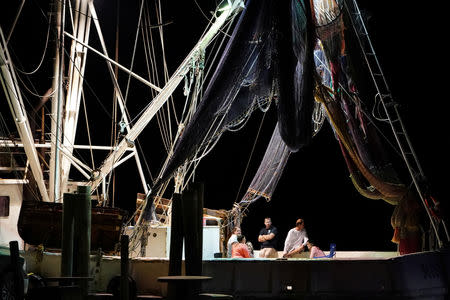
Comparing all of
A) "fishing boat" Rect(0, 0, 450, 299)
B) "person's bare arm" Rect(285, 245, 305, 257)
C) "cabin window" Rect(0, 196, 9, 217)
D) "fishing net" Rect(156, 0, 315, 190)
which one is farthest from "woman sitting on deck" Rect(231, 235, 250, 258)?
"cabin window" Rect(0, 196, 9, 217)

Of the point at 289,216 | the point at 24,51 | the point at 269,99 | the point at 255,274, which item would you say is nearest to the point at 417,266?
the point at 255,274

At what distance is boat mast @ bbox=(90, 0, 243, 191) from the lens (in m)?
15.2

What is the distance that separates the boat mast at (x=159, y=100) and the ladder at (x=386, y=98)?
2.62 metres

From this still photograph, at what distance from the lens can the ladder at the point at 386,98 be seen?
13328mm

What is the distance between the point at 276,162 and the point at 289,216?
9351 mm

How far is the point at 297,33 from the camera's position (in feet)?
42.3

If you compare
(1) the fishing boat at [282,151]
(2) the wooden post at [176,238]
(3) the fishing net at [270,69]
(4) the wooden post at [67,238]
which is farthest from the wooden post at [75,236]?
(3) the fishing net at [270,69]

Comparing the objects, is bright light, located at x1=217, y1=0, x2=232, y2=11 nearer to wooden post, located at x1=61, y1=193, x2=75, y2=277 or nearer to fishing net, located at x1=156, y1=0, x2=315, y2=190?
fishing net, located at x1=156, y1=0, x2=315, y2=190

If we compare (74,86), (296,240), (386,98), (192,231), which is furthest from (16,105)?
(386,98)

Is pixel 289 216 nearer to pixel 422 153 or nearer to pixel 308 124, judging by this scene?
pixel 422 153

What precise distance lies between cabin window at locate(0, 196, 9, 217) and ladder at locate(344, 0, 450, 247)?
9.02 metres

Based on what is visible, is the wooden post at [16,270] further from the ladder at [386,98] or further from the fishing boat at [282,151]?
the ladder at [386,98]

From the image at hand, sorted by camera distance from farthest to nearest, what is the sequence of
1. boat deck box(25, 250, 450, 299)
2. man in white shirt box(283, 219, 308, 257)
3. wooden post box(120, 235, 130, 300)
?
man in white shirt box(283, 219, 308, 257) → boat deck box(25, 250, 450, 299) → wooden post box(120, 235, 130, 300)

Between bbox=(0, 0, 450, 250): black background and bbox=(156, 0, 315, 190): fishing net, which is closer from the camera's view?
bbox=(156, 0, 315, 190): fishing net
